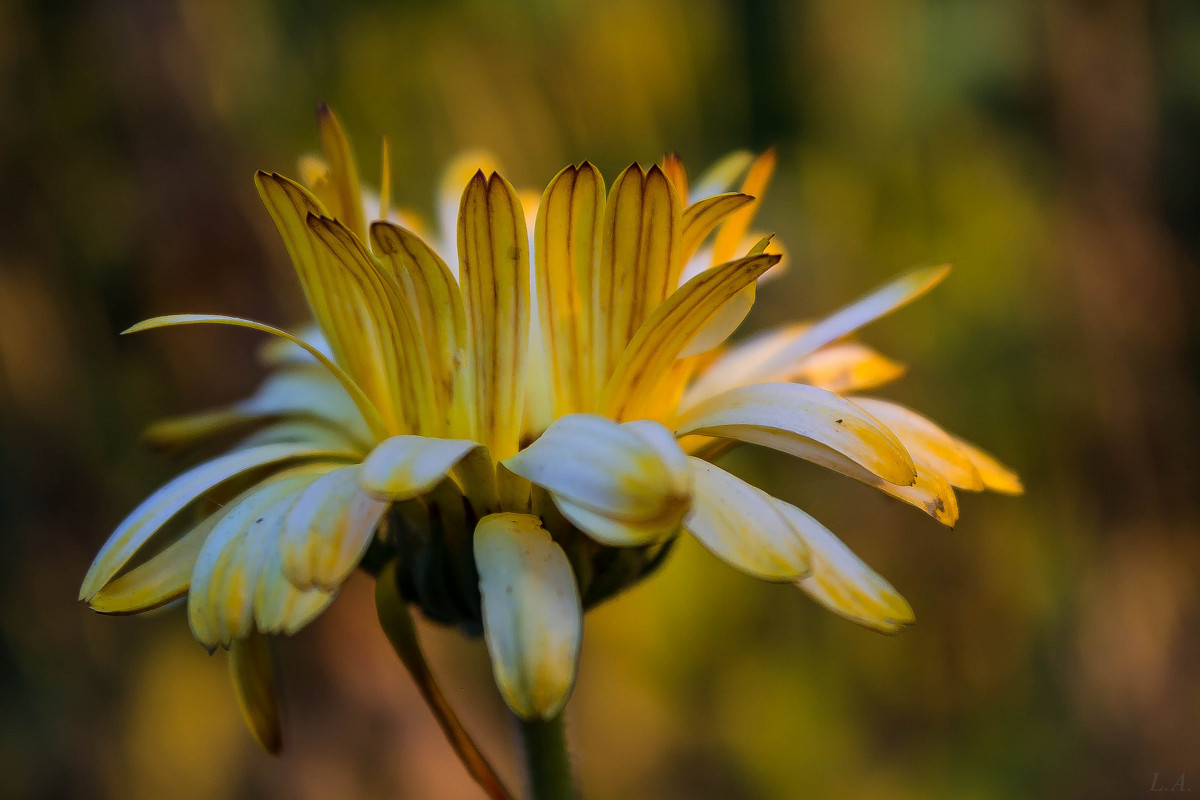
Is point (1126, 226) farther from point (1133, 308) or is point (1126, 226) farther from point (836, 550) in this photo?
→ point (836, 550)

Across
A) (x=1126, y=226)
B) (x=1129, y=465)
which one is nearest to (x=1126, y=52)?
(x=1126, y=226)

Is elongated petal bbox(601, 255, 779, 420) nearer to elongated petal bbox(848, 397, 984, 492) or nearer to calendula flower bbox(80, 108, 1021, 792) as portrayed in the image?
Answer: calendula flower bbox(80, 108, 1021, 792)

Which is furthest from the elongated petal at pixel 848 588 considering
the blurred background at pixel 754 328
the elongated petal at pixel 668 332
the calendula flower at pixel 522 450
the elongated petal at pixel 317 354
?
the blurred background at pixel 754 328

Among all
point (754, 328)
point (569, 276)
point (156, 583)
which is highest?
point (569, 276)

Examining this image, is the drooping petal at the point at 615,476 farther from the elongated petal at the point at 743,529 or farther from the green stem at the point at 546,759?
the green stem at the point at 546,759

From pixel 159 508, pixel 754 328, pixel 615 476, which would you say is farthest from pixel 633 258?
pixel 754 328

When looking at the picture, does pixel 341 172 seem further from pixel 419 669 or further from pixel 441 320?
pixel 419 669

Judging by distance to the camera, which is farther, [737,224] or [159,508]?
[737,224]
